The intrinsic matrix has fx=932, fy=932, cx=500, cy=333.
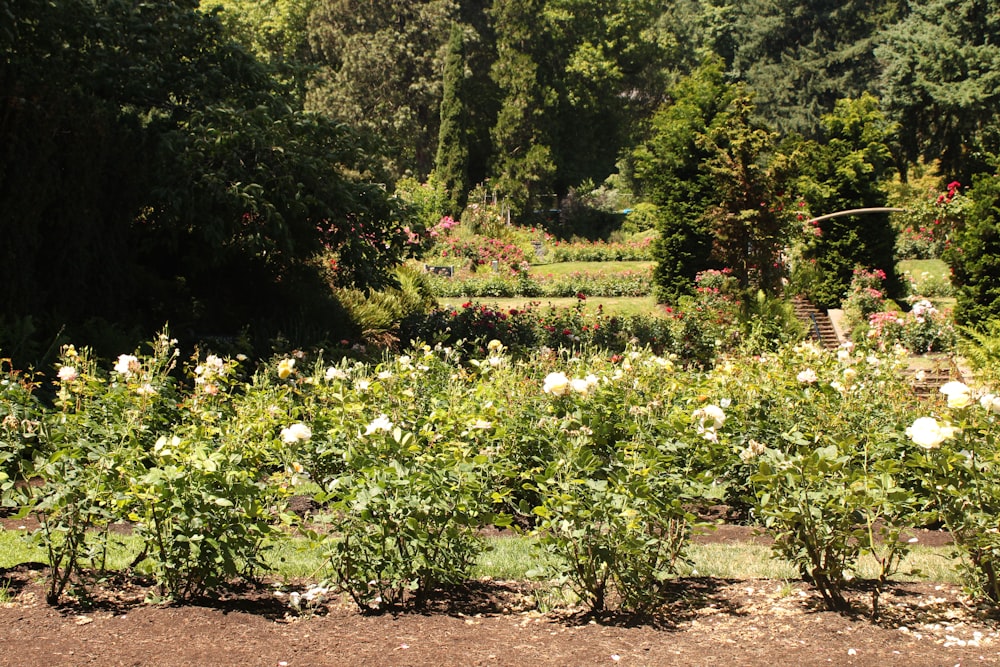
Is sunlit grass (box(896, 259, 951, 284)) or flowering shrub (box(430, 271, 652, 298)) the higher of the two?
sunlit grass (box(896, 259, 951, 284))

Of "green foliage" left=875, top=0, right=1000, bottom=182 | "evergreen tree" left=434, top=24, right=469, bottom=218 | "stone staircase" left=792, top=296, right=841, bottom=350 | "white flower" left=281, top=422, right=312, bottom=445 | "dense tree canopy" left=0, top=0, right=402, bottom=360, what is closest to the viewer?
"white flower" left=281, top=422, right=312, bottom=445

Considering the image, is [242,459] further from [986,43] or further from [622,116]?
[622,116]

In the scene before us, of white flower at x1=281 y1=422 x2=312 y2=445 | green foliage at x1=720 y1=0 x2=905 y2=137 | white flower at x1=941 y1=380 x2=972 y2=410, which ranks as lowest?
white flower at x1=281 y1=422 x2=312 y2=445

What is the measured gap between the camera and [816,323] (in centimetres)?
1698

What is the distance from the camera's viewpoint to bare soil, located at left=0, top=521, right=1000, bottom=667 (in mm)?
2885

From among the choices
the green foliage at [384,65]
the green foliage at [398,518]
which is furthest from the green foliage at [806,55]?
the green foliage at [398,518]

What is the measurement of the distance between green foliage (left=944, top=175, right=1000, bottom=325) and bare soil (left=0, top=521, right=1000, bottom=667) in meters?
11.1

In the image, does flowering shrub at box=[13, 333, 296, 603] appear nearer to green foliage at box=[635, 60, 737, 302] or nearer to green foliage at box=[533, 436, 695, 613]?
green foliage at box=[533, 436, 695, 613]

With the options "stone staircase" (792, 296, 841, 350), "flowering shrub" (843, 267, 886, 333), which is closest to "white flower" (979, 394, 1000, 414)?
"stone staircase" (792, 296, 841, 350)

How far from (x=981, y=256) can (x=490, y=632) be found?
12475 millimetres

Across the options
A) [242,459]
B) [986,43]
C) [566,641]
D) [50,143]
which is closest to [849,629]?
[566,641]

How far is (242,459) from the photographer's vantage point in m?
3.44

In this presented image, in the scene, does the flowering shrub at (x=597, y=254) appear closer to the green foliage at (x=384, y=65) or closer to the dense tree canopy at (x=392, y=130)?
the dense tree canopy at (x=392, y=130)

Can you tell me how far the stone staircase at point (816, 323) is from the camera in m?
15.7
